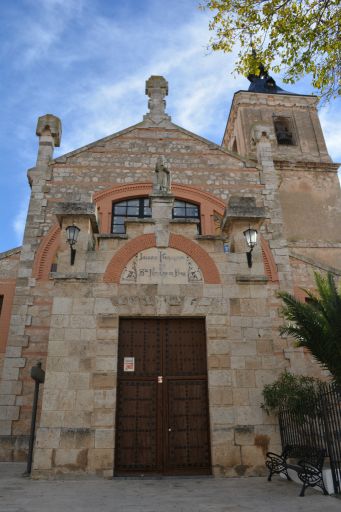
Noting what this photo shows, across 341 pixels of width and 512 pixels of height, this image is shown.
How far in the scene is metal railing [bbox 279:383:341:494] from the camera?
630cm

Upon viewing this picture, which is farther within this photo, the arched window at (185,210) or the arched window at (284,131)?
the arched window at (284,131)

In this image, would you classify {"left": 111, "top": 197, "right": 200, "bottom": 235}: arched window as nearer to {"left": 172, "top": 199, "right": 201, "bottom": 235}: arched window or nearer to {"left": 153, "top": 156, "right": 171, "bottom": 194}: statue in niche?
{"left": 172, "top": 199, "right": 201, "bottom": 235}: arched window

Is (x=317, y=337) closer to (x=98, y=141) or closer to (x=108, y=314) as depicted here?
(x=108, y=314)

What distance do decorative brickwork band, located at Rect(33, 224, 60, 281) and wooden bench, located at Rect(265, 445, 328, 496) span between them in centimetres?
842

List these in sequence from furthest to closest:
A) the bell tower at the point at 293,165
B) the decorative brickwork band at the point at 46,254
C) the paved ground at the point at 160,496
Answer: the bell tower at the point at 293,165
the decorative brickwork band at the point at 46,254
the paved ground at the point at 160,496

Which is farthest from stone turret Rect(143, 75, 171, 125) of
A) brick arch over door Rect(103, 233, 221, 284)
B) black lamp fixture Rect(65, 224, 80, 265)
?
black lamp fixture Rect(65, 224, 80, 265)

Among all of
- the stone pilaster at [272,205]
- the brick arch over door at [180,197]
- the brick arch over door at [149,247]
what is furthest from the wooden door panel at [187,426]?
the brick arch over door at [180,197]

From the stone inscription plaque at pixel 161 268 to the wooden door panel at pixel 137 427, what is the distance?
2103 millimetres

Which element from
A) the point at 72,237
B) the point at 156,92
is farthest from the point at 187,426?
the point at 156,92

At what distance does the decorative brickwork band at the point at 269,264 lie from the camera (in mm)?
13305

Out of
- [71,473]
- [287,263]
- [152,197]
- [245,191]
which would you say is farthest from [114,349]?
[245,191]

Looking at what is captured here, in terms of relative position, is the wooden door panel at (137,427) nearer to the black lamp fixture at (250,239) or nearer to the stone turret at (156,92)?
the black lamp fixture at (250,239)

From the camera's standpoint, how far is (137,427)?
25.4ft

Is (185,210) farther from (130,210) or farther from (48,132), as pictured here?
(48,132)
